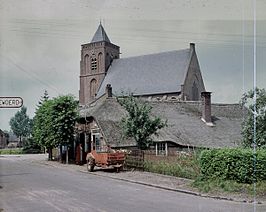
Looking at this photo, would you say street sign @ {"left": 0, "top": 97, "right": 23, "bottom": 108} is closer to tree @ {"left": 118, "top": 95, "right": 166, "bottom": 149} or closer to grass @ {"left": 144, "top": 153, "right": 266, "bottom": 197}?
grass @ {"left": 144, "top": 153, "right": 266, "bottom": 197}

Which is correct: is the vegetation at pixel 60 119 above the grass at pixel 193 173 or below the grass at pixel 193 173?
above

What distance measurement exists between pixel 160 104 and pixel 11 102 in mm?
20190

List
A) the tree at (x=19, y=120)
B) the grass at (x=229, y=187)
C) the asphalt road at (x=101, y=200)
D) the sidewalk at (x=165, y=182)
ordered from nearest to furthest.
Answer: the tree at (x=19, y=120)
the asphalt road at (x=101, y=200)
the sidewalk at (x=165, y=182)
the grass at (x=229, y=187)

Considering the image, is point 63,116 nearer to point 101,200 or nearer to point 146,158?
point 146,158

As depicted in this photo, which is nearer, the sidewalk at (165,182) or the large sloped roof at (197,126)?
the sidewalk at (165,182)

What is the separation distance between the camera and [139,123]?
15320mm

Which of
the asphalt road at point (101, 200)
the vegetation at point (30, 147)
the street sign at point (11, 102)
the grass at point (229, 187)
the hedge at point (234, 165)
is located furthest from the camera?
the vegetation at point (30, 147)

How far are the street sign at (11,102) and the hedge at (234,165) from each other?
6.43 meters

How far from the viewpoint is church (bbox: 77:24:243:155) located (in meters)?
18.4

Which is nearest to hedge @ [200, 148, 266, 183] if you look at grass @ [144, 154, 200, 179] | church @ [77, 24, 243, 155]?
grass @ [144, 154, 200, 179]

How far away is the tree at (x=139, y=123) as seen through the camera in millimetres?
15258

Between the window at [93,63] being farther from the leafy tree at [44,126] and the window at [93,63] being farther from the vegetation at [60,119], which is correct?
the vegetation at [60,119]

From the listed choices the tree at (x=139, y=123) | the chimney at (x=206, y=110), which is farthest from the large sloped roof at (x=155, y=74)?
the tree at (x=139, y=123)

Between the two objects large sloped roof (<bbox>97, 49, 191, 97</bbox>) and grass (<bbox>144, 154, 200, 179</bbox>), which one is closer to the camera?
grass (<bbox>144, 154, 200, 179</bbox>)
